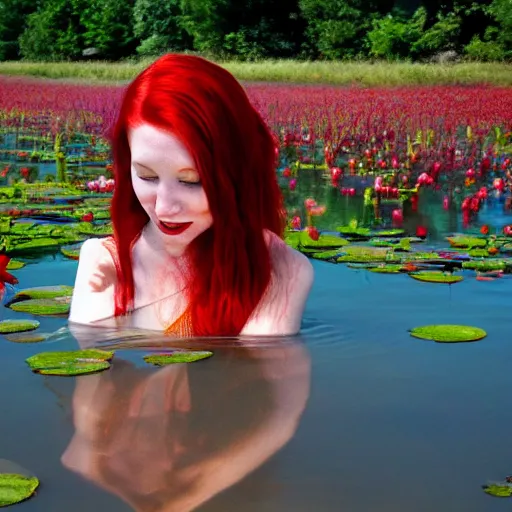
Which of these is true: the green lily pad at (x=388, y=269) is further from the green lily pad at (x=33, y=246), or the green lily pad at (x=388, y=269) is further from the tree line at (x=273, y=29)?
the tree line at (x=273, y=29)

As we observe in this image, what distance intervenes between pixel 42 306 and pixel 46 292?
17cm

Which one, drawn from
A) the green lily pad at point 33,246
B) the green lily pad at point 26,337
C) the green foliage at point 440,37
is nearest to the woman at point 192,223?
the green lily pad at point 26,337

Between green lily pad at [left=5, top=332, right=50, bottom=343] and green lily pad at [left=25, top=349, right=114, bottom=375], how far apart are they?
0.75ft

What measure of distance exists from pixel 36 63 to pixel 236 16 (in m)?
1.52

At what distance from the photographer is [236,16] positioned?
8.18m

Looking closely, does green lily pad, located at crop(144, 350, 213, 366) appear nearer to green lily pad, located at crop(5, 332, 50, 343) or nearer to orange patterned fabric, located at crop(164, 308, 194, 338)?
orange patterned fabric, located at crop(164, 308, 194, 338)

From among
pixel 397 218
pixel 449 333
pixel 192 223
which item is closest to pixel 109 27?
pixel 397 218

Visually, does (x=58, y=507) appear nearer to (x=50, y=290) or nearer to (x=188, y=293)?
(x=188, y=293)

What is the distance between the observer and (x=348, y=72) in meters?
8.07

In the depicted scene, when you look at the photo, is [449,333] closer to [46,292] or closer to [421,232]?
[46,292]

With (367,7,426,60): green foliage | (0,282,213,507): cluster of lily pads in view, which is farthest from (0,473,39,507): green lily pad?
(367,7,426,60): green foliage

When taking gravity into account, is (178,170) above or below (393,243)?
above

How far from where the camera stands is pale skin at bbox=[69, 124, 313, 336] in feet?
6.78

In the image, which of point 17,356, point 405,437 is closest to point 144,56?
point 17,356
